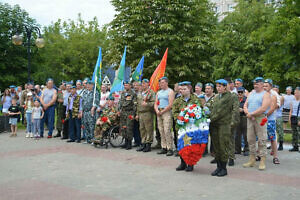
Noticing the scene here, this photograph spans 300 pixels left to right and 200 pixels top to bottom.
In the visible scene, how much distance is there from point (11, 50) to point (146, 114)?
2302 cm

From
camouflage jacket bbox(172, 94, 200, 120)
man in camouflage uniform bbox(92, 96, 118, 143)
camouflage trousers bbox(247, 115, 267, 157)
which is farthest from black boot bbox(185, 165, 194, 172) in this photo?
man in camouflage uniform bbox(92, 96, 118, 143)

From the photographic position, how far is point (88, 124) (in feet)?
38.9

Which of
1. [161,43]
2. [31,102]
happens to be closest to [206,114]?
[31,102]

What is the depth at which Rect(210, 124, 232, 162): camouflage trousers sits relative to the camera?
7254 millimetres

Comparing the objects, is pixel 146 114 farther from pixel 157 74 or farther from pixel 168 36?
pixel 168 36

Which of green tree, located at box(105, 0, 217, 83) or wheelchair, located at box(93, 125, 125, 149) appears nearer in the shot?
wheelchair, located at box(93, 125, 125, 149)

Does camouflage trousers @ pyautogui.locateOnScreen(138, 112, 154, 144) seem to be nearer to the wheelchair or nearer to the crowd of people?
the crowd of people

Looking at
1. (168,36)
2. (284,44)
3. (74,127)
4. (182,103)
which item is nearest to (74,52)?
(168,36)

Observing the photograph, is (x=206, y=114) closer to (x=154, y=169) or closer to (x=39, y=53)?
(x=154, y=169)

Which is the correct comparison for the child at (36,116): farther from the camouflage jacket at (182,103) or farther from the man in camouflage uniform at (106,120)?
the camouflage jacket at (182,103)

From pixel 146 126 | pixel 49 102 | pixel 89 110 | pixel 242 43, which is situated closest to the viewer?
pixel 146 126

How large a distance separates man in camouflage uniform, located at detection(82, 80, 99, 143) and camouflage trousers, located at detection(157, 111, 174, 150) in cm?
279

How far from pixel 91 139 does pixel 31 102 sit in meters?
3.61

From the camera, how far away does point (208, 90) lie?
9.12 meters
